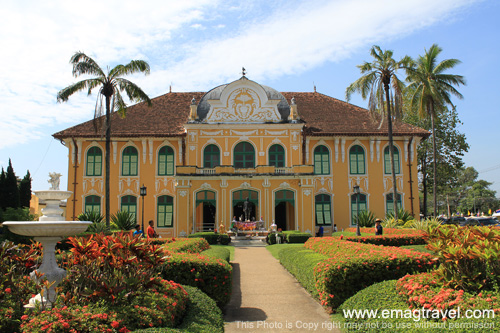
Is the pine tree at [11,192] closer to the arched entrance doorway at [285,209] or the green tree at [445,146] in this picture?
the arched entrance doorway at [285,209]

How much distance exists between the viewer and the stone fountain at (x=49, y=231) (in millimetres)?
6590

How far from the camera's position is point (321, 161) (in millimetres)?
29938

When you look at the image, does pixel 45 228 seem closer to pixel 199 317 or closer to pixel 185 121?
pixel 199 317

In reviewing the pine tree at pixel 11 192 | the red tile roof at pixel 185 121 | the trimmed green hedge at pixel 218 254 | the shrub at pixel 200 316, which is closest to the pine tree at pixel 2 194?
the pine tree at pixel 11 192

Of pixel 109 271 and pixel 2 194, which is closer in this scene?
pixel 109 271

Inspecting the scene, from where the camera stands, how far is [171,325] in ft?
20.2

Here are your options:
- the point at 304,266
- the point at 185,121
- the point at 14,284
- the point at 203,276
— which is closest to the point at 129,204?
the point at 185,121

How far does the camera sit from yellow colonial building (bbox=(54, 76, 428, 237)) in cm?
2878

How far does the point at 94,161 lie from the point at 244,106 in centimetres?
1101

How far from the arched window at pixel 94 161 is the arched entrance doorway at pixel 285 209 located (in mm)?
12333

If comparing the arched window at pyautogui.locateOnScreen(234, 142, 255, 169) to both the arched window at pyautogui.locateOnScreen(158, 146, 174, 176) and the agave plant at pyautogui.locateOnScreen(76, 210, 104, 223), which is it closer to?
the arched window at pyautogui.locateOnScreen(158, 146, 174, 176)

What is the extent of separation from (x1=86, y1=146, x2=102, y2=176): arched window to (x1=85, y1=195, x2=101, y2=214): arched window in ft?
5.21

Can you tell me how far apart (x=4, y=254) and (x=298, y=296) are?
6163 mm

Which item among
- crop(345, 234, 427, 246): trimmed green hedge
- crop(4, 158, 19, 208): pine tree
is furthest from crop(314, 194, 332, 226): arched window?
crop(4, 158, 19, 208): pine tree
